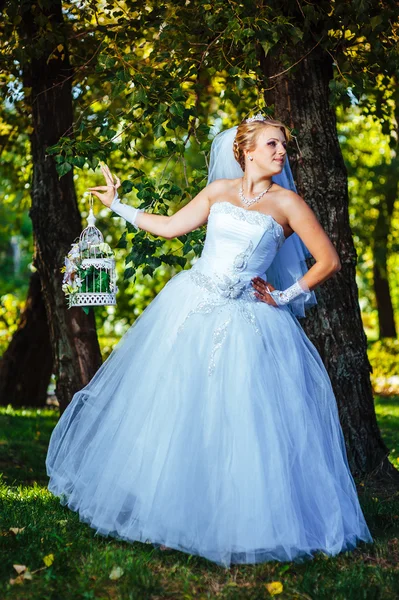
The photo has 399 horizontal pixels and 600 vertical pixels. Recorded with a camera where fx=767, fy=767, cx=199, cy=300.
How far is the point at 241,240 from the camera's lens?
4.52 meters

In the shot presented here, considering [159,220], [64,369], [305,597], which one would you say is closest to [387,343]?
[64,369]

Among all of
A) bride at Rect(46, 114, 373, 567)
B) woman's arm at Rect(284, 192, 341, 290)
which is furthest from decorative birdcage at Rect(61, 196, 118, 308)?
woman's arm at Rect(284, 192, 341, 290)

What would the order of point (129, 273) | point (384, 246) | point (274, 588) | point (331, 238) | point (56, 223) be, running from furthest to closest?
point (384, 246) < point (56, 223) < point (331, 238) < point (129, 273) < point (274, 588)

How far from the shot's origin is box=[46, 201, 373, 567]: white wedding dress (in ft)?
13.0

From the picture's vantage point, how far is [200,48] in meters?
6.30

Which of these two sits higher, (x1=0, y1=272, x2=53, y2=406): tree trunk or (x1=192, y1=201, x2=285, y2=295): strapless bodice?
(x1=192, y1=201, x2=285, y2=295): strapless bodice

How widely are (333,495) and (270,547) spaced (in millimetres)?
533

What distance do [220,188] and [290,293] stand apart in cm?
82

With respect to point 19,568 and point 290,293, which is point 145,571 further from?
point 290,293

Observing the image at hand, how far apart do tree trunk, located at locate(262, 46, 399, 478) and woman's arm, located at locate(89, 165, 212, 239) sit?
4.36 feet

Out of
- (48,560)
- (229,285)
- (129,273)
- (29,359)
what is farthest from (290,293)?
(29,359)

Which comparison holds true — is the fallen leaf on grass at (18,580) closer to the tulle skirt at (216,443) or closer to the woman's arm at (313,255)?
the tulle skirt at (216,443)

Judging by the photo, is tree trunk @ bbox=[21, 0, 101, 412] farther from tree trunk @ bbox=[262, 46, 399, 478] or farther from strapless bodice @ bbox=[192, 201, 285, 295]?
strapless bodice @ bbox=[192, 201, 285, 295]

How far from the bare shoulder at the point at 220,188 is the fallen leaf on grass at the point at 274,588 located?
7.53 ft
